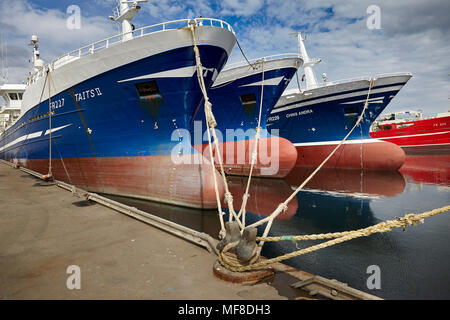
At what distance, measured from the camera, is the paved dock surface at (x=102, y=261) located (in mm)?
2682

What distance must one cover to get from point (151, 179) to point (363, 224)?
708cm

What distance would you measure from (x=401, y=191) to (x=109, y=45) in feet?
44.0

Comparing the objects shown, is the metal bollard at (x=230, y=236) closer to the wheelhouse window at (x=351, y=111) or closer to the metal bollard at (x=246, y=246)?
the metal bollard at (x=246, y=246)

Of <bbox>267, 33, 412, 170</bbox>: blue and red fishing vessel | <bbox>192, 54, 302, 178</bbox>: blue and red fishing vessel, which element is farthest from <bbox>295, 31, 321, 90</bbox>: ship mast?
<bbox>192, 54, 302, 178</bbox>: blue and red fishing vessel

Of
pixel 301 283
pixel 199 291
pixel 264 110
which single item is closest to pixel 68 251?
pixel 199 291

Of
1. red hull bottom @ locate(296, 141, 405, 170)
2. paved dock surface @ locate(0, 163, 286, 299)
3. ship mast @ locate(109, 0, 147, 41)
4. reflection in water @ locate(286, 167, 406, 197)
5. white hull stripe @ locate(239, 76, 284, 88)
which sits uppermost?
ship mast @ locate(109, 0, 147, 41)

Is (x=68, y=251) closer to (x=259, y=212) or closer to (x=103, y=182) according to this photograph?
(x=259, y=212)

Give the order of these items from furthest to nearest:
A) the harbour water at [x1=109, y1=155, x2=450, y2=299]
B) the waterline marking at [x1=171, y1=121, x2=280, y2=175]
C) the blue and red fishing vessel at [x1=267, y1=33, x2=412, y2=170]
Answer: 1. the blue and red fishing vessel at [x1=267, y1=33, x2=412, y2=170]
2. the waterline marking at [x1=171, y1=121, x2=280, y2=175]
3. the harbour water at [x1=109, y1=155, x2=450, y2=299]

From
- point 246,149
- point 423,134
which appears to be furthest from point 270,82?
point 423,134

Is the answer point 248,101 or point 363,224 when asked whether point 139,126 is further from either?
point 363,224

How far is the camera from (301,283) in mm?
2781

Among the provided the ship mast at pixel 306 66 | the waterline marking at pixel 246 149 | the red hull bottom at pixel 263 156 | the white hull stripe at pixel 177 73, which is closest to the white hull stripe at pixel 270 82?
the waterline marking at pixel 246 149

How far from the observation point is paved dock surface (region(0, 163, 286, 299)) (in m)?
2.68

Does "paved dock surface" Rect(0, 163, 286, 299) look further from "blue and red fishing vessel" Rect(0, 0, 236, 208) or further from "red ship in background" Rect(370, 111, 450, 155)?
"red ship in background" Rect(370, 111, 450, 155)
